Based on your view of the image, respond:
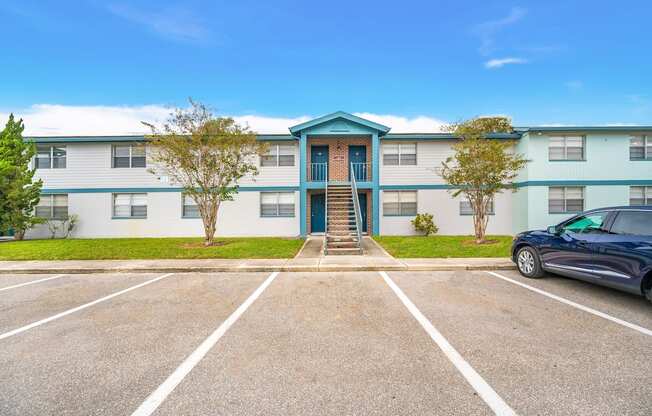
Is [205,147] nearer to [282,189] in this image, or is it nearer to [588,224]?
[282,189]

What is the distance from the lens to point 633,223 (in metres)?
5.04

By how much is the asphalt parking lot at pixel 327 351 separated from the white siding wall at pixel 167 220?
Answer: 31.3 feet

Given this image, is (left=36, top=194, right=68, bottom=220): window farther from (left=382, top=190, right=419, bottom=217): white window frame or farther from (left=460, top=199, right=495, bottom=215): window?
(left=460, top=199, right=495, bottom=215): window

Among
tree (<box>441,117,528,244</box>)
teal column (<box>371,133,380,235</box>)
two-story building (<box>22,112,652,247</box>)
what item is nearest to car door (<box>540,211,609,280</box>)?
tree (<box>441,117,528,244</box>)

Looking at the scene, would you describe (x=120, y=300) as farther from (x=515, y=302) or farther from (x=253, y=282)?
(x=515, y=302)

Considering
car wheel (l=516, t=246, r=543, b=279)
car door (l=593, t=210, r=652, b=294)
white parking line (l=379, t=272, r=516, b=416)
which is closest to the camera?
white parking line (l=379, t=272, r=516, b=416)

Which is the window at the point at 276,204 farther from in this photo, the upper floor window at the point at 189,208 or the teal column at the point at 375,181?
the teal column at the point at 375,181

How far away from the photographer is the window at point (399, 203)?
15.7 m

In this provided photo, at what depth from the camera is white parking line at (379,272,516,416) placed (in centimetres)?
236

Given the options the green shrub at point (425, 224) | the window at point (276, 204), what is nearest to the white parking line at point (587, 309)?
the green shrub at point (425, 224)

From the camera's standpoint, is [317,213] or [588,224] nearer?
[588,224]

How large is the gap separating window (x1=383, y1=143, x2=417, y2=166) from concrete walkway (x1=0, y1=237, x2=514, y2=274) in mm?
8365

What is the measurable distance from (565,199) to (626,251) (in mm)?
12871

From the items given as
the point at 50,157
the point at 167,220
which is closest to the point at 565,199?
the point at 167,220
